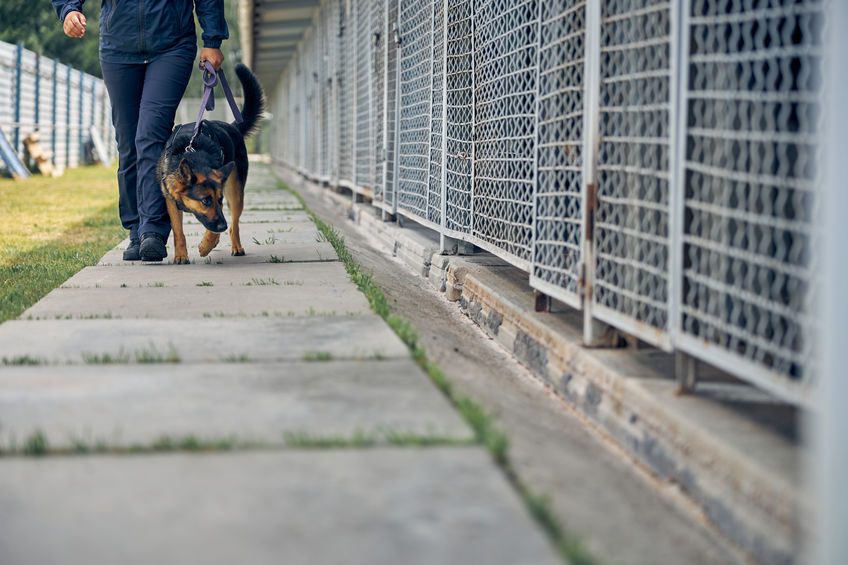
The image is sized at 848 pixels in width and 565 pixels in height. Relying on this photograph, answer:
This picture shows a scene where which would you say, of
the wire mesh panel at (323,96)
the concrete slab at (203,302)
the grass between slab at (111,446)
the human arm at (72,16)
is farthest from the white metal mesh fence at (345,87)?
the grass between slab at (111,446)

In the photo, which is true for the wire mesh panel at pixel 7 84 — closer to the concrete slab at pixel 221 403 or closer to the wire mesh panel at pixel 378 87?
the wire mesh panel at pixel 378 87

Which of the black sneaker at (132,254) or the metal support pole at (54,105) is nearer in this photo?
the black sneaker at (132,254)

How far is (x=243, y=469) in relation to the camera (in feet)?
6.67

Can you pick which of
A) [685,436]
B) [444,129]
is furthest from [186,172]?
[685,436]

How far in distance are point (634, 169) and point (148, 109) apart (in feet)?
11.4

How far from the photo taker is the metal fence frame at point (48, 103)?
20125 mm

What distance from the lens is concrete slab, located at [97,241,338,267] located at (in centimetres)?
560

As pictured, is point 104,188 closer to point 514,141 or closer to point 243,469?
point 514,141

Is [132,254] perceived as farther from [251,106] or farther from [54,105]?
[54,105]

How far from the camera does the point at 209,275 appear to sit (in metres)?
5.00

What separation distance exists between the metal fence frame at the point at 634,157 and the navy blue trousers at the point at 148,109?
1588mm

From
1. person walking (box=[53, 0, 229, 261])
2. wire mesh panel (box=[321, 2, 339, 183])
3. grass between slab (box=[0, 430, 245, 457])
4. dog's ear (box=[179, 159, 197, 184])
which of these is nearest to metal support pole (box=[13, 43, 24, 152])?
wire mesh panel (box=[321, 2, 339, 183])

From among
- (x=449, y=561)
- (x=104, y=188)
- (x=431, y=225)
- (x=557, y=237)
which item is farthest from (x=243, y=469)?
(x=104, y=188)

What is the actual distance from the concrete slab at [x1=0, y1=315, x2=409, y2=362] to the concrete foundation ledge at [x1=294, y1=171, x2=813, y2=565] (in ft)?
1.96
